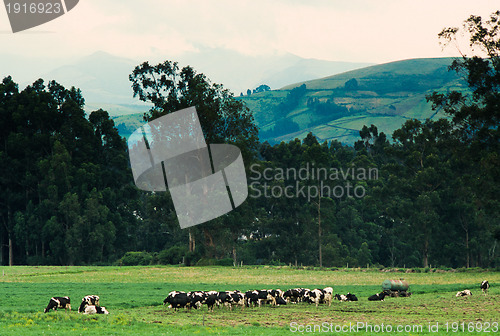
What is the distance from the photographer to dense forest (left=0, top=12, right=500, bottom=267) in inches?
3329

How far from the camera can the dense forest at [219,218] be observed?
84562mm

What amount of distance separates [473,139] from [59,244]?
59793 millimetres

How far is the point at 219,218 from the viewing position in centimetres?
8225

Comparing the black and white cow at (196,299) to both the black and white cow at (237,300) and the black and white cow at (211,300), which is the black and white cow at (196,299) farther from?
the black and white cow at (237,300)

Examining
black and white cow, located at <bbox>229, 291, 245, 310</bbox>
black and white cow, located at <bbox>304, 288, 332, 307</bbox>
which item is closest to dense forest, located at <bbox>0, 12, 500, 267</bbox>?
black and white cow, located at <bbox>304, 288, 332, 307</bbox>

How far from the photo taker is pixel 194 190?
8300 centimetres

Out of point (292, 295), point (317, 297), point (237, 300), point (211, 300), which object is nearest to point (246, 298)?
point (237, 300)

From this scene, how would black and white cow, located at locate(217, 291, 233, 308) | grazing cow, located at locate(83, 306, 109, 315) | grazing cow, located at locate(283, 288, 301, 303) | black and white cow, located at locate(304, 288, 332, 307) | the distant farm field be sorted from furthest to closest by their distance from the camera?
grazing cow, located at locate(283, 288, 301, 303)
black and white cow, located at locate(304, 288, 332, 307)
black and white cow, located at locate(217, 291, 233, 308)
grazing cow, located at locate(83, 306, 109, 315)
the distant farm field

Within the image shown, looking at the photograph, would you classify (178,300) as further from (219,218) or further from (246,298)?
(219,218)

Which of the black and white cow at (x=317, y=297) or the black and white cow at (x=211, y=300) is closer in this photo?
the black and white cow at (x=211, y=300)

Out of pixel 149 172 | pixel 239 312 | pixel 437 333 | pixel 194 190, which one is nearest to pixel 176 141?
pixel 194 190

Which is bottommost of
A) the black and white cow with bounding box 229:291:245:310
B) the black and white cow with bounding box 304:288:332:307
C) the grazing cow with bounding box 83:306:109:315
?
the black and white cow with bounding box 304:288:332:307

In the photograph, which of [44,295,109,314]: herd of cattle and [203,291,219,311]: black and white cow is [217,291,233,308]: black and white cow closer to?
[203,291,219,311]: black and white cow

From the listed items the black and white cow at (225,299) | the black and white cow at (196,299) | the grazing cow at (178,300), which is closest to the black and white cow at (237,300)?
the black and white cow at (225,299)
